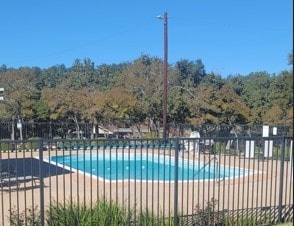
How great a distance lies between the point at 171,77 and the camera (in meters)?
34.8

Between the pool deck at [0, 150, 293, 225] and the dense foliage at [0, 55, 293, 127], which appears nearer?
the pool deck at [0, 150, 293, 225]

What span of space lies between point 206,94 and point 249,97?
10263 millimetres

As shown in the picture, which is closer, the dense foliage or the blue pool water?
the blue pool water

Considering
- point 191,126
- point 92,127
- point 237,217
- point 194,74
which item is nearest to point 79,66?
point 194,74

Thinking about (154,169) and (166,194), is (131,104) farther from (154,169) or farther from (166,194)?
(166,194)

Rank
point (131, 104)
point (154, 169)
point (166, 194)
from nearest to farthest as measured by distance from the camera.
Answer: point (166, 194), point (154, 169), point (131, 104)

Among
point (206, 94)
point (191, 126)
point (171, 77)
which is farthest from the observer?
point (171, 77)

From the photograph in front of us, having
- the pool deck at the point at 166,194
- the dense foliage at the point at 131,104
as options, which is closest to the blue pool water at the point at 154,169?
the pool deck at the point at 166,194

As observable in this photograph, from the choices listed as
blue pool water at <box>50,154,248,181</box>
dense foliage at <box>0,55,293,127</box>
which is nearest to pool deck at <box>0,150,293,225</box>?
blue pool water at <box>50,154,248,181</box>

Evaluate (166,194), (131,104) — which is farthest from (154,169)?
(131,104)

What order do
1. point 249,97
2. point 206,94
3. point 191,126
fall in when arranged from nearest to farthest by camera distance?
point 191,126, point 206,94, point 249,97

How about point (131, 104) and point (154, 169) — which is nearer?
point (154, 169)

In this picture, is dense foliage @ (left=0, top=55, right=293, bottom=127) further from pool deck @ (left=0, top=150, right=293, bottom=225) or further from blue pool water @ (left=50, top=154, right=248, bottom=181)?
pool deck @ (left=0, top=150, right=293, bottom=225)

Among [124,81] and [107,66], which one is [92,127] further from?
[107,66]
